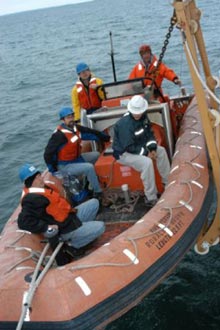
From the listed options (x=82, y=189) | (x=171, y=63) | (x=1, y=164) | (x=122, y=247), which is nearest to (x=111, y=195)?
(x=82, y=189)

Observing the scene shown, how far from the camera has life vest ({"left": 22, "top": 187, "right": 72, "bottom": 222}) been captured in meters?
4.38

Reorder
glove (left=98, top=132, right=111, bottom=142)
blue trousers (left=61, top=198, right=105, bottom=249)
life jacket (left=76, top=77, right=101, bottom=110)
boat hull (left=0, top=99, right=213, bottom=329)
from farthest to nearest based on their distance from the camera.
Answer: life jacket (left=76, top=77, right=101, bottom=110), glove (left=98, top=132, right=111, bottom=142), blue trousers (left=61, top=198, right=105, bottom=249), boat hull (left=0, top=99, right=213, bottom=329)

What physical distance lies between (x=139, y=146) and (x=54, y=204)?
1497 mm

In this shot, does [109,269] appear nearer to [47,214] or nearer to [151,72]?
[47,214]

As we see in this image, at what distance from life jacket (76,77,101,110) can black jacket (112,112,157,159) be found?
1637 mm

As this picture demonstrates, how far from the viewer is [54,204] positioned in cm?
445

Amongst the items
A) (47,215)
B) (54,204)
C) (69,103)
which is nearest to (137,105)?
(54,204)

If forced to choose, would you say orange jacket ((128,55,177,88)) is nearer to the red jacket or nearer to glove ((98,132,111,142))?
glove ((98,132,111,142))

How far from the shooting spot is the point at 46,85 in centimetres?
2014

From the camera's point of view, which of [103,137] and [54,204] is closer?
[54,204]

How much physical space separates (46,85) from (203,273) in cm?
1572

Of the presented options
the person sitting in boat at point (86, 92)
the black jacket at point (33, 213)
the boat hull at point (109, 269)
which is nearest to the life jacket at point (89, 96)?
the person sitting in boat at point (86, 92)

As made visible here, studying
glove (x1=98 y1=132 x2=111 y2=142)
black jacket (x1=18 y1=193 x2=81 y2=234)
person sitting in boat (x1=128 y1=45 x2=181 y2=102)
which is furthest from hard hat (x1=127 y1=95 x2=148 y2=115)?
person sitting in boat (x1=128 y1=45 x2=181 y2=102)

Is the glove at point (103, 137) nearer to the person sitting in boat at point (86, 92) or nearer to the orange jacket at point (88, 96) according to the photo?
the person sitting in boat at point (86, 92)
